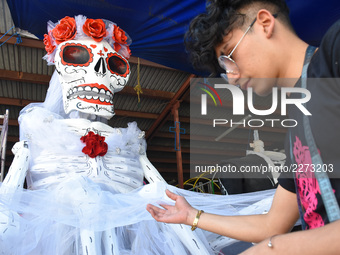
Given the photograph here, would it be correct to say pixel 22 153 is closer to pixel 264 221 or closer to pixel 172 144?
pixel 264 221

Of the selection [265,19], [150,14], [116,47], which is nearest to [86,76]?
[116,47]

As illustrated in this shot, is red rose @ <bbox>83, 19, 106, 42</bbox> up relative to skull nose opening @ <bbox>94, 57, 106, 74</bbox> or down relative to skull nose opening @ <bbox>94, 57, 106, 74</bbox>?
up

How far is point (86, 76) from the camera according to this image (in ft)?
7.38

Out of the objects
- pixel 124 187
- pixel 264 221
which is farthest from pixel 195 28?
pixel 124 187

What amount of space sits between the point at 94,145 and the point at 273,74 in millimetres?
1376

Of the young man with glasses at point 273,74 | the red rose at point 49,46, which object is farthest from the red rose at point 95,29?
the young man with glasses at point 273,74

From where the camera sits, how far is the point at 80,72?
2.25m

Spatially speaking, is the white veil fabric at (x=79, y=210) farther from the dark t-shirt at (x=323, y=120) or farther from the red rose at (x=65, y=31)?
the dark t-shirt at (x=323, y=120)

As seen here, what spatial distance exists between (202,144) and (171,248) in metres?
6.63

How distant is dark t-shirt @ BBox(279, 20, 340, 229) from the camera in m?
0.73

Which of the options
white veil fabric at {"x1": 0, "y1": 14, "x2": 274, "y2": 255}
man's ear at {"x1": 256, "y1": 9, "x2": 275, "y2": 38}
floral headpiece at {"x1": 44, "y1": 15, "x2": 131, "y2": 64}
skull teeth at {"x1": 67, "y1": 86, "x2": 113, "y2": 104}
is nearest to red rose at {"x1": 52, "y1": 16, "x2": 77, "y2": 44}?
floral headpiece at {"x1": 44, "y1": 15, "x2": 131, "y2": 64}

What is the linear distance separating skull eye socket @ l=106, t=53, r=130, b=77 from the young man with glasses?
1.30 m

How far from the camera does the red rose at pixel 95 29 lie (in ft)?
7.65

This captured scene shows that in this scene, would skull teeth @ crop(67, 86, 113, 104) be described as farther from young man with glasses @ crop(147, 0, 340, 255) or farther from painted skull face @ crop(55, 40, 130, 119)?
young man with glasses @ crop(147, 0, 340, 255)
